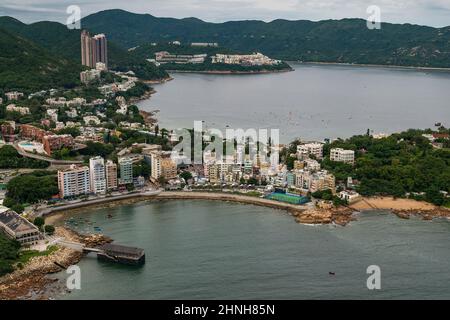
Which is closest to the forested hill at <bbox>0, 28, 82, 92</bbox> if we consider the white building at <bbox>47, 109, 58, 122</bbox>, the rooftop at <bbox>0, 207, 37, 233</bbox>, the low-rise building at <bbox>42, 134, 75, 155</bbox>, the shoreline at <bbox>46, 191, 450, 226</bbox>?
the white building at <bbox>47, 109, 58, 122</bbox>

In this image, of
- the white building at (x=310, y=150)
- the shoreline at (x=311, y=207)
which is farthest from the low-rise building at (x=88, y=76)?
the shoreline at (x=311, y=207)

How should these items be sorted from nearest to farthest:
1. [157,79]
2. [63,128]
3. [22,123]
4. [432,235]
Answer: [432,235] → [63,128] → [22,123] → [157,79]

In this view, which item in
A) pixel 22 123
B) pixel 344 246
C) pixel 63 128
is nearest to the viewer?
pixel 344 246

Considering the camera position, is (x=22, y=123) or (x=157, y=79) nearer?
(x=22, y=123)

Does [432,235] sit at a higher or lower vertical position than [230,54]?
lower

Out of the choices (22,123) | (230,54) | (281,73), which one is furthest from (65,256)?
(230,54)

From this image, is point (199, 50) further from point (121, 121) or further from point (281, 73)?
point (121, 121)
